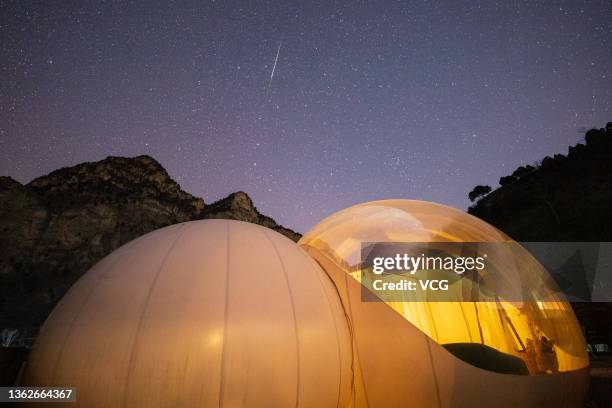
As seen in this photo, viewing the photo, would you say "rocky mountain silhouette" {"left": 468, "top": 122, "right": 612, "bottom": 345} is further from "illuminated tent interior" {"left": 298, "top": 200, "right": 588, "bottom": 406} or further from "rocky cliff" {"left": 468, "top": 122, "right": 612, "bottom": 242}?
"illuminated tent interior" {"left": 298, "top": 200, "right": 588, "bottom": 406}

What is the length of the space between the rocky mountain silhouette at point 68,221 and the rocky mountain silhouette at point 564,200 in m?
31.8

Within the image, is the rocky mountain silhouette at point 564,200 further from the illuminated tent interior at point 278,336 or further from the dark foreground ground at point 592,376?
the illuminated tent interior at point 278,336

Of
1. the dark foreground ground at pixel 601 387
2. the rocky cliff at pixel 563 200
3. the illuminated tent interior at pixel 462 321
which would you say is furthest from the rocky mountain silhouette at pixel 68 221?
the illuminated tent interior at pixel 462 321

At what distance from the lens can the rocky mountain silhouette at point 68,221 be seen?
57000 millimetres

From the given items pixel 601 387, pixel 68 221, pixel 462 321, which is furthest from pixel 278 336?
pixel 68 221

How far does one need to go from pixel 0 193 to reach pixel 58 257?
57.0 ft

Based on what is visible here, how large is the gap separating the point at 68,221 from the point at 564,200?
7502 centimetres

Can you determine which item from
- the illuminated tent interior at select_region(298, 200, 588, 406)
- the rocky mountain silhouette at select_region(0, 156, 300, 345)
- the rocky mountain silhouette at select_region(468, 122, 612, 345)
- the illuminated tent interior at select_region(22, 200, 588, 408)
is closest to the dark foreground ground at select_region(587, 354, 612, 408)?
the illuminated tent interior at select_region(298, 200, 588, 406)

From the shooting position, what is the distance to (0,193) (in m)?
63.7

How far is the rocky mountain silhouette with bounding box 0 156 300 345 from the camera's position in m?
57.0

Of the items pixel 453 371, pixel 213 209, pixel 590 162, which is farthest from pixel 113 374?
pixel 213 209

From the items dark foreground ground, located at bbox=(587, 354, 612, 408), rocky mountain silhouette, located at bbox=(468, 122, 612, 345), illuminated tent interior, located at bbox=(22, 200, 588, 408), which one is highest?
rocky mountain silhouette, located at bbox=(468, 122, 612, 345)

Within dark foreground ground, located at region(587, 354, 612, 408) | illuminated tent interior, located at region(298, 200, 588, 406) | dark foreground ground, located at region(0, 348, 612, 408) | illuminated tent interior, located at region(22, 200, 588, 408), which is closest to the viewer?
illuminated tent interior, located at region(22, 200, 588, 408)

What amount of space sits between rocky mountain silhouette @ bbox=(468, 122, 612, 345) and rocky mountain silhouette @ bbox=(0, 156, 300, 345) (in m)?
31.8
